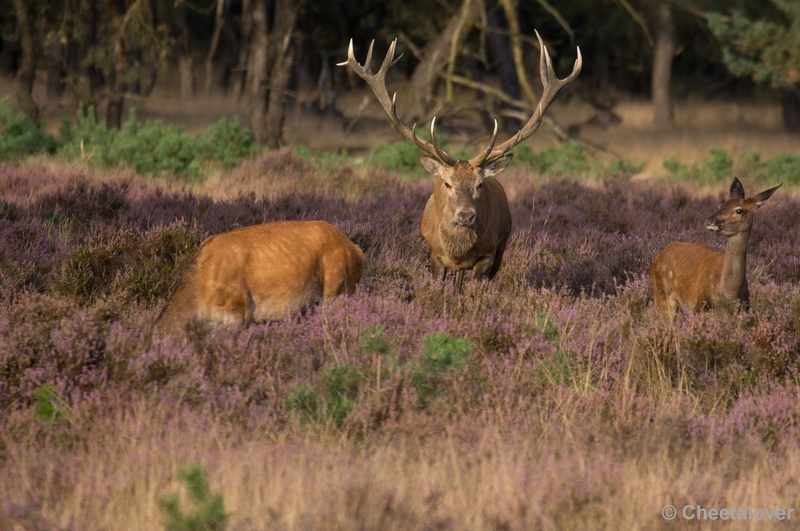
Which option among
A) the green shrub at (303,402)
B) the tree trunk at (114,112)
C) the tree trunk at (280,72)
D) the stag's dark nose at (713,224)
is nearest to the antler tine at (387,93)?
the stag's dark nose at (713,224)

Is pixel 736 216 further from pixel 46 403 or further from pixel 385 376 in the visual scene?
pixel 46 403

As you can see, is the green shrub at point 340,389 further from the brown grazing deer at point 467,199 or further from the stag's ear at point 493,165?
the stag's ear at point 493,165

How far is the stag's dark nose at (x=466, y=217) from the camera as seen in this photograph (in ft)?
21.8

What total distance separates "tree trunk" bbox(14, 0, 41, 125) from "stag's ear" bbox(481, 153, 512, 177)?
38.7ft

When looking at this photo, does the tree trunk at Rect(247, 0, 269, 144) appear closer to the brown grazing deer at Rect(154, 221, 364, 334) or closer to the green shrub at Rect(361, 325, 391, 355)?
the brown grazing deer at Rect(154, 221, 364, 334)

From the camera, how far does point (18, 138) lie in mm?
12445

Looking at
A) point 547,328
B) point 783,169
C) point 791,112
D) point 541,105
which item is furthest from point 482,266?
point 791,112

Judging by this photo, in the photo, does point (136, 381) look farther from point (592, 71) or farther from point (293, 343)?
point (592, 71)

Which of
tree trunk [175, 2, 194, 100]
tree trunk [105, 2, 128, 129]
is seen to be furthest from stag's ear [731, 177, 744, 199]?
tree trunk [175, 2, 194, 100]

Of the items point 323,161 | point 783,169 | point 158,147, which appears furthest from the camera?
point 783,169

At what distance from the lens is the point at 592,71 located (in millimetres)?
40531

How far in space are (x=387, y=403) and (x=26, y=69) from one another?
1554cm

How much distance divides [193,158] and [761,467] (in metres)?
10.1

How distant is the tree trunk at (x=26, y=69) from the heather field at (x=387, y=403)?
32.4ft
